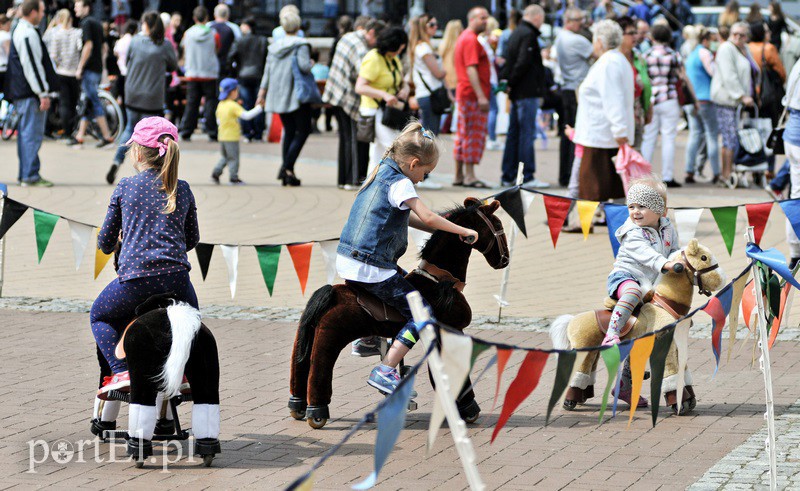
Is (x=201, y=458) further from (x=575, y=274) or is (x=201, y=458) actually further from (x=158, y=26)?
(x=158, y=26)

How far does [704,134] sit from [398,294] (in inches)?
438

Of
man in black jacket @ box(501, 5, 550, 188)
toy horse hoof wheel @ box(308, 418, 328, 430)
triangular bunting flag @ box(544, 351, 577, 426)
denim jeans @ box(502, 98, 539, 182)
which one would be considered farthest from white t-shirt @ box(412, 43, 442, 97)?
triangular bunting flag @ box(544, 351, 577, 426)

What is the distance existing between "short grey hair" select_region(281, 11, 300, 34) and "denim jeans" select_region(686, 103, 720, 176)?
512cm

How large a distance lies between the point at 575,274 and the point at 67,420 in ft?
17.0

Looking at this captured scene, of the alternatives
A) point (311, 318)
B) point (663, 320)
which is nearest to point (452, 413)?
point (311, 318)

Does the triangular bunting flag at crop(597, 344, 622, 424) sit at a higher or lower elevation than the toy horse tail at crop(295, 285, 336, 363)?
higher

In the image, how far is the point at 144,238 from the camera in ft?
18.5

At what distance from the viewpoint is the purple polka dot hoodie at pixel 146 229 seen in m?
5.64

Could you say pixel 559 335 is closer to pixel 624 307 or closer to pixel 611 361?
pixel 624 307

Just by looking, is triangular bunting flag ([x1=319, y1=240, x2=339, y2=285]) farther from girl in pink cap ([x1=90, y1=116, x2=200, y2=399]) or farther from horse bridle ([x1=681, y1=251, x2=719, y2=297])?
horse bridle ([x1=681, y1=251, x2=719, y2=297])

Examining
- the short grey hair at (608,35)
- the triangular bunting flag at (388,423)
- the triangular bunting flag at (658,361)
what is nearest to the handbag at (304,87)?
the short grey hair at (608,35)

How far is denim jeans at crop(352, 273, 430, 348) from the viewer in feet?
20.0

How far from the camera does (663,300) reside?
21.4 ft

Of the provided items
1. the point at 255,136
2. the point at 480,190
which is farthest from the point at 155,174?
the point at 255,136
